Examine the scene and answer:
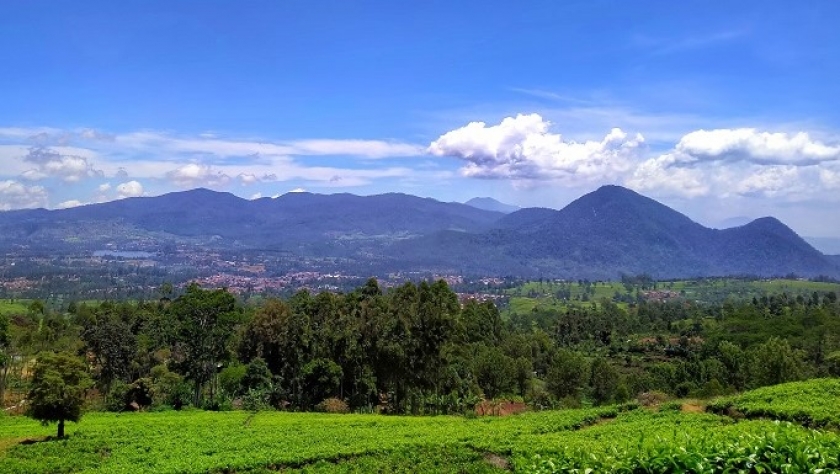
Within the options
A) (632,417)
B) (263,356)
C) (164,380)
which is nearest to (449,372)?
(263,356)

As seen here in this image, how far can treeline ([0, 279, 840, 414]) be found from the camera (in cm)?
5125

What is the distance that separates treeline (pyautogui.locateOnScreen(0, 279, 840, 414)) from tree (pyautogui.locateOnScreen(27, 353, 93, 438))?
18466 mm

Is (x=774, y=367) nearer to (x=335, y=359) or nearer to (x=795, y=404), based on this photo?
(x=795, y=404)

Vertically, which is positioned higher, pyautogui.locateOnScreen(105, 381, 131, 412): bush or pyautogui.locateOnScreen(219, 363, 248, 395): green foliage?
pyautogui.locateOnScreen(219, 363, 248, 395): green foliage

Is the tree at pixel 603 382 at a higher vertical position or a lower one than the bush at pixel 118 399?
lower

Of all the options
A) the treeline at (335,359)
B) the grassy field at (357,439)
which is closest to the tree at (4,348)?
the treeline at (335,359)

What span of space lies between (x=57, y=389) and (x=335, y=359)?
83.9ft

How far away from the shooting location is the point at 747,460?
5.91 metres

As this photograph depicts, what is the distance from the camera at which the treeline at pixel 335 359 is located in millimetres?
51250

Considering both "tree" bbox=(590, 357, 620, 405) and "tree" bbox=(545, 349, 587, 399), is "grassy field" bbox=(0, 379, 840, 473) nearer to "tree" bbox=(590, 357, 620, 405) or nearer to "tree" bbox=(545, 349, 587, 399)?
"tree" bbox=(545, 349, 587, 399)

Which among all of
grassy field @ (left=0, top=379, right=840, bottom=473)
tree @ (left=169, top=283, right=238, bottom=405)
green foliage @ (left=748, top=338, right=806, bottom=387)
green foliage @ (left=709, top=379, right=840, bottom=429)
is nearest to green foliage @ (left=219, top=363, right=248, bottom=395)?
tree @ (left=169, top=283, right=238, bottom=405)

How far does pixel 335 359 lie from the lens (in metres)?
54.4

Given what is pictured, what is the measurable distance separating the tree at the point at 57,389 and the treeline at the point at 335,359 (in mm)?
18466

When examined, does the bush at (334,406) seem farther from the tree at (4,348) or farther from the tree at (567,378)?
the tree at (4,348)
